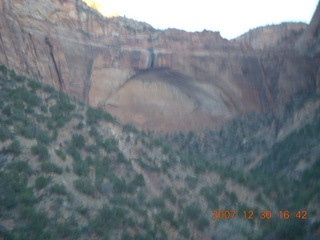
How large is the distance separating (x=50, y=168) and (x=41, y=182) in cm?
113

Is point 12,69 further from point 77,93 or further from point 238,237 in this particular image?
point 238,237

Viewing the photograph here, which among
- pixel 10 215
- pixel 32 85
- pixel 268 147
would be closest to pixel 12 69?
pixel 32 85

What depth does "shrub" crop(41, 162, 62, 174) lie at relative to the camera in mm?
19406

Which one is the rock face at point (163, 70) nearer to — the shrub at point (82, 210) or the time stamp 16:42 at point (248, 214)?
the time stamp 16:42 at point (248, 214)

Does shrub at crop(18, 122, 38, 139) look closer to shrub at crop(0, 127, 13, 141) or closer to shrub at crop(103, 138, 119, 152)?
shrub at crop(0, 127, 13, 141)

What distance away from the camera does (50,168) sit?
19578 millimetres

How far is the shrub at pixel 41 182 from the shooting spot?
18328mm

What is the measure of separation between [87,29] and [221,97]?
11.8 m

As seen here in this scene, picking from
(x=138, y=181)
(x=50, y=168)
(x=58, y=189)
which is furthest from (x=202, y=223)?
(x=50, y=168)

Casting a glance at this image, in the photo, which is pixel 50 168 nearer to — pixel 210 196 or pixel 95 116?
pixel 95 116

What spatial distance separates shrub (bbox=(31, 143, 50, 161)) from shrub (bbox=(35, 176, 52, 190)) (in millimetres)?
1257

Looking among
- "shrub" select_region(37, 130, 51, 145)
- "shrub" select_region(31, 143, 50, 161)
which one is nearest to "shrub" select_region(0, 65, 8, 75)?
"shrub" select_region(37, 130, 51, 145)

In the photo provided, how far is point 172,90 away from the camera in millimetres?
41344

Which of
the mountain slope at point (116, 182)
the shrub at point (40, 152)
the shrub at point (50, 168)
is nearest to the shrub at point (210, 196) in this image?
the mountain slope at point (116, 182)
